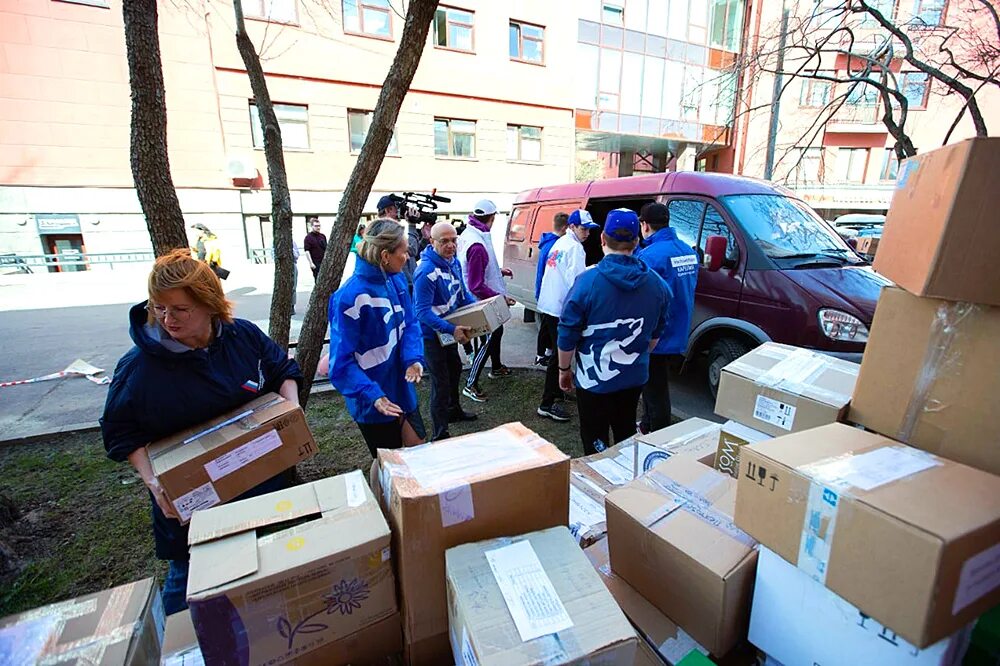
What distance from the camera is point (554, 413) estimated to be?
422 centimetres

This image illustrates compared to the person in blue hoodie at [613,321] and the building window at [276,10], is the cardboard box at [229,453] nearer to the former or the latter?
the person in blue hoodie at [613,321]

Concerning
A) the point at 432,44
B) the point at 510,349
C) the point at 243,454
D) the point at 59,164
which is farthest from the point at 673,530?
the point at 59,164

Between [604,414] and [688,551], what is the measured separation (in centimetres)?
147

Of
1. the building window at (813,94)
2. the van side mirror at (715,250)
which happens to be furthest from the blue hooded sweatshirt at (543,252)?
the building window at (813,94)

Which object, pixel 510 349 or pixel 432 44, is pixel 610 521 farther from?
pixel 432 44

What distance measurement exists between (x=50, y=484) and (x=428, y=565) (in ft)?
11.8

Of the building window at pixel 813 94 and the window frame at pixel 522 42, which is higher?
the window frame at pixel 522 42

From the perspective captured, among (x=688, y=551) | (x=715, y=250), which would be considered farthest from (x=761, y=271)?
(x=688, y=551)

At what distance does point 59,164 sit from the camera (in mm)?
14250

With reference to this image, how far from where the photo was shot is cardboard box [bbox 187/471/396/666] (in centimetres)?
111

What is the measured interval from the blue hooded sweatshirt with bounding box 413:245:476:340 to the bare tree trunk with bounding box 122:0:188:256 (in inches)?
63.6

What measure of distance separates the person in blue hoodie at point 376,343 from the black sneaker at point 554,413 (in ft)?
6.02

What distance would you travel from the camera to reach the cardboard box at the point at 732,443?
1.97 meters

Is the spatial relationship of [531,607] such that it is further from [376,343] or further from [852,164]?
[852,164]
